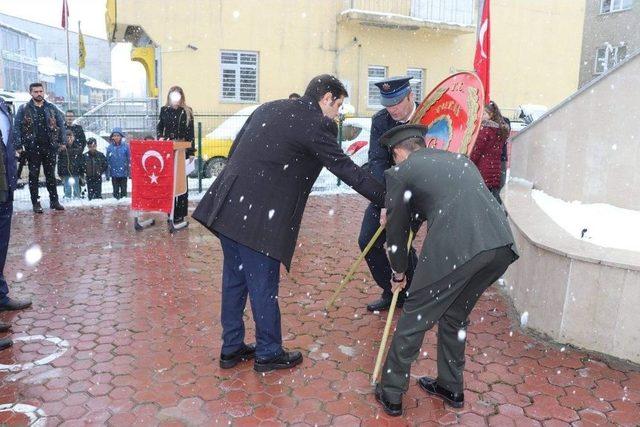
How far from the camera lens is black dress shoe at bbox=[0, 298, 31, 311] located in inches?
189

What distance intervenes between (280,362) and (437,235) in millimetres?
1562

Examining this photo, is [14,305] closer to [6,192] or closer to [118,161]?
[6,192]

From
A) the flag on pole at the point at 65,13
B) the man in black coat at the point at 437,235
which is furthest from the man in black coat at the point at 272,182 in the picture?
Result: the flag on pole at the point at 65,13

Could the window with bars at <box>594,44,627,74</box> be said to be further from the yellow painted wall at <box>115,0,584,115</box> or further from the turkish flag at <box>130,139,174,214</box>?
the turkish flag at <box>130,139,174,214</box>

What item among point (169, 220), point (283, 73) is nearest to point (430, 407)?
point (169, 220)

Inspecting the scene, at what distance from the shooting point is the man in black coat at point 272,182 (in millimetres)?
3422

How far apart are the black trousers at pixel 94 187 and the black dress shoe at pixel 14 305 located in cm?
564

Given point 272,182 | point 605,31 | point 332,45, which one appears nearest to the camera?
point 272,182

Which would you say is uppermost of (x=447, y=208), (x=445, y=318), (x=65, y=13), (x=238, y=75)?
(x=65, y=13)

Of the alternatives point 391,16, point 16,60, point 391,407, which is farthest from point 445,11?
point 16,60

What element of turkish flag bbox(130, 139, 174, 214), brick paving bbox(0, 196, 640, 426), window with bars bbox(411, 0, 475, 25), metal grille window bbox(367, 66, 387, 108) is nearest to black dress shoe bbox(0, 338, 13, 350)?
brick paving bbox(0, 196, 640, 426)

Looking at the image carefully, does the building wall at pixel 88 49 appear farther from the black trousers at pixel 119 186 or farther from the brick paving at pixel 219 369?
the brick paving at pixel 219 369

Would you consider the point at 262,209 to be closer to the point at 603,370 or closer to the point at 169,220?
the point at 603,370

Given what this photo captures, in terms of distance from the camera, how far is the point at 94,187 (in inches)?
406
